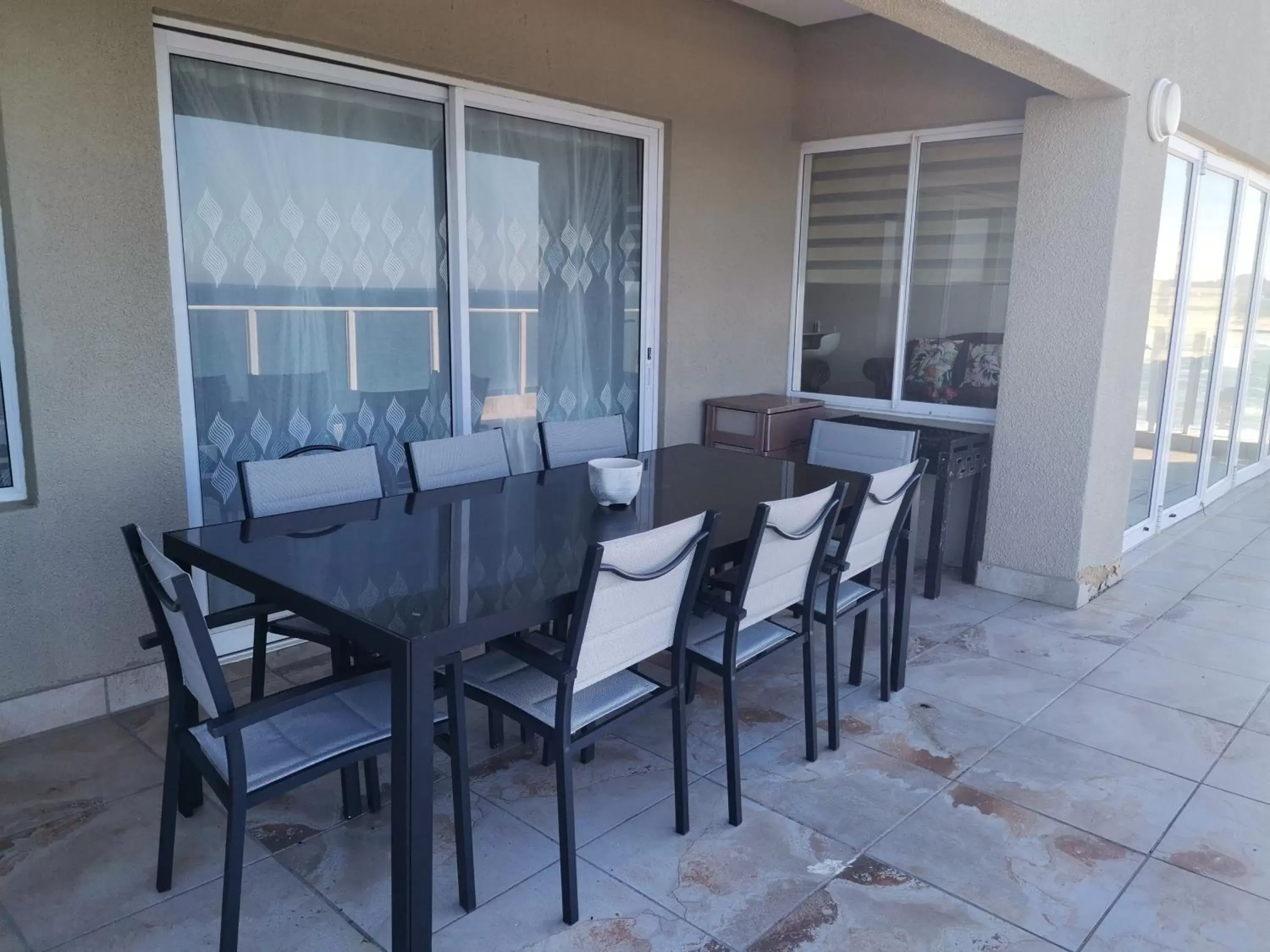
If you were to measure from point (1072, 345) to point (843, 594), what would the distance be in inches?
70.3

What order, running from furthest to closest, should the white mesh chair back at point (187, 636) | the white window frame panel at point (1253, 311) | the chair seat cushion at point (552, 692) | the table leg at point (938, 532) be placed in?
the white window frame panel at point (1253, 311)
the table leg at point (938, 532)
the chair seat cushion at point (552, 692)
the white mesh chair back at point (187, 636)

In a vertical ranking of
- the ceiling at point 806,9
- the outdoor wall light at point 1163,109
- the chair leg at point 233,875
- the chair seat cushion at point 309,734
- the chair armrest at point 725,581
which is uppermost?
the ceiling at point 806,9

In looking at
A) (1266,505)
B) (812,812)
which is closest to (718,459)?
(812,812)

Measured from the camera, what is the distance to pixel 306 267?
10.8 feet

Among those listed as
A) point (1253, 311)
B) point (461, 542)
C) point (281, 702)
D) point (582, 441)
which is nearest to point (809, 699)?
point (461, 542)

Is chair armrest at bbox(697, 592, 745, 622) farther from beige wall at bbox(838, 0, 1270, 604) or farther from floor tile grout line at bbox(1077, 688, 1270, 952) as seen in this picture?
beige wall at bbox(838, 0, 1270, 604)

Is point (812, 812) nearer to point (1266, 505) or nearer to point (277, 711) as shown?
point (277, 711)

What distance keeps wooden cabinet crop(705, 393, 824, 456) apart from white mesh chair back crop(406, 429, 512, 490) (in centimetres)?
166

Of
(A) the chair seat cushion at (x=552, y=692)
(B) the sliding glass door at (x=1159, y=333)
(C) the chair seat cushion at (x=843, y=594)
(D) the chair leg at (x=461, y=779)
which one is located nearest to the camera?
(D) the chair leg at (x=461, y=779)

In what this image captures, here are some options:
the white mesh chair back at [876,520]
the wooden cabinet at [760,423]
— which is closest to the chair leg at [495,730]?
the white mesh chair back at [876,520]

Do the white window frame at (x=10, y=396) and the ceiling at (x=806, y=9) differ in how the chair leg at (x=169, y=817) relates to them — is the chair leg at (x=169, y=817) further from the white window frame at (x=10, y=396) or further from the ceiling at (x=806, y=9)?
the ceiling at (x=806, y=9)

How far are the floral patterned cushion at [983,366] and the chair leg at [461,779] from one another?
3.45 meters

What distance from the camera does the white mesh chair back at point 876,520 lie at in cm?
270

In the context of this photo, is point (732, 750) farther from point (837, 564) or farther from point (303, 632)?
point (303, 632)
